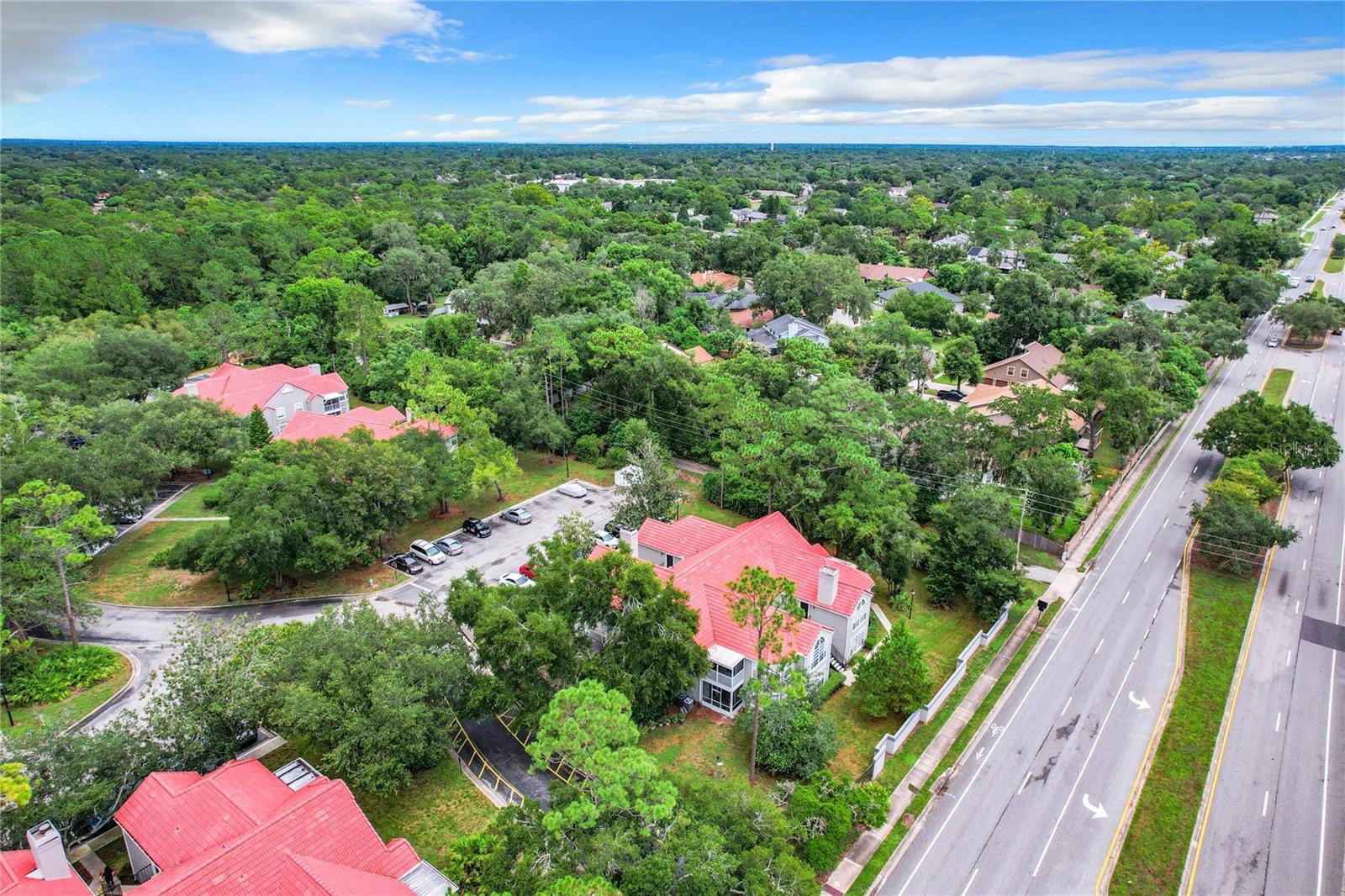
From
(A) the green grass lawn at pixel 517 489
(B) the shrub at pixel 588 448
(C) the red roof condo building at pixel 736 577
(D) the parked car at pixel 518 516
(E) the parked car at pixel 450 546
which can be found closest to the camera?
(C) the red roof condo building at pixel 736 577

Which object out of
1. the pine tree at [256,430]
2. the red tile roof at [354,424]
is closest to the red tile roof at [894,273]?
the red tile roof at [354,424]

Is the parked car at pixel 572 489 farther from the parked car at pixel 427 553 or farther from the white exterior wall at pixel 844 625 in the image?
the white exterior wall at pixel 844 625

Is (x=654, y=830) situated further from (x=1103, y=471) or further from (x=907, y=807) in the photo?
(x=1103, y=471)

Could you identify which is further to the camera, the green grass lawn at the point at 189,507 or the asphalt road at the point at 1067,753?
the green grass lawn at the point at 189,507

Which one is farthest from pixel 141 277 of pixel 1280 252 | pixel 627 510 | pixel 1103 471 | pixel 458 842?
pixel 1280 252

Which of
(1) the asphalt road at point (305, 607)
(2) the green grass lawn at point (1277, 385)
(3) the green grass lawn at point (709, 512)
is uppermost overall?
(2) the green grass lawn at point (1277, 385)

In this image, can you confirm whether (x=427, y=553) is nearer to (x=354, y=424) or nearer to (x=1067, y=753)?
(x=354, y=424)
